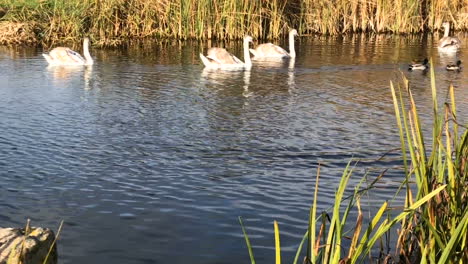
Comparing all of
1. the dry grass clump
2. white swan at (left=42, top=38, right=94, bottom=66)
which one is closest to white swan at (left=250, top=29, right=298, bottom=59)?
white swan at (left=42, top=38, right=94, bottom=66)

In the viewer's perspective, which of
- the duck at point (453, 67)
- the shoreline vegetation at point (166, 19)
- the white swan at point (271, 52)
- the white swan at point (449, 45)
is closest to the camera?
the duck at point (453, 67)

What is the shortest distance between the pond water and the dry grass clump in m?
4.13

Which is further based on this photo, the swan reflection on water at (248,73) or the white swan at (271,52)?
the white swan at (271,52)

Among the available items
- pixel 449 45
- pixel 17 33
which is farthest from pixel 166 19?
pixel 449 45

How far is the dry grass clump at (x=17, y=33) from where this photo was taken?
22.9 m

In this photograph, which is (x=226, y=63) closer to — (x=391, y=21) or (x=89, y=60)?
(x=89, y=60)

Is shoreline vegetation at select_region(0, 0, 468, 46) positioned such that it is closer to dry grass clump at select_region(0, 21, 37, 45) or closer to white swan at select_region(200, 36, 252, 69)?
dry grass clump at select_region(0, 21, 37, 45)

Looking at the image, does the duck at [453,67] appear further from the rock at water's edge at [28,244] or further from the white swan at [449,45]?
the rock at water's edge at [28,244]

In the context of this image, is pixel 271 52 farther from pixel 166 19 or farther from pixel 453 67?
pixel 453 67

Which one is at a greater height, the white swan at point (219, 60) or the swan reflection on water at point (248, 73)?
the white swan at point (219, 60)

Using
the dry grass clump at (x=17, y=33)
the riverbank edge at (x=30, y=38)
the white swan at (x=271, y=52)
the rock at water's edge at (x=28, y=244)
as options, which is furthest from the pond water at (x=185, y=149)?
the dry grass clump at (x=17, y=33)

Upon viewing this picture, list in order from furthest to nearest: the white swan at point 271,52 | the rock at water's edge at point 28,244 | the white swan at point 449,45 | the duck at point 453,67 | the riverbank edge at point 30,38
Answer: the riverbank edge at point 30,38 → the white swan at point 449,45 → the white swan at point 271,52 → the duck at point 453,67 → the rock at water's edge at point 28,244

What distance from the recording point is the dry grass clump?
22.9m

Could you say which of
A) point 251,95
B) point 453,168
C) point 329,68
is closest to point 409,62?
point 329,68
